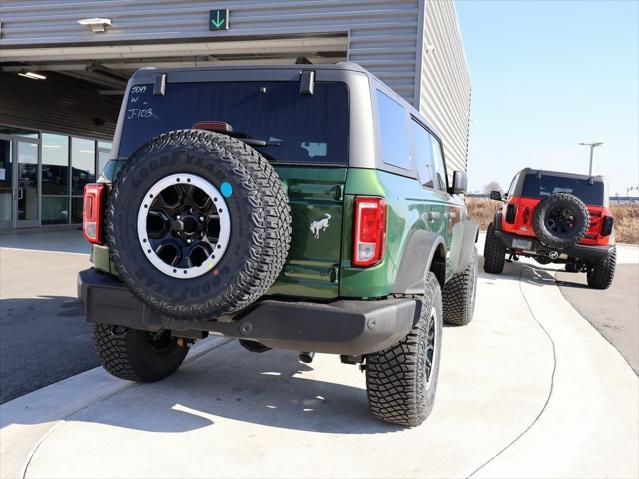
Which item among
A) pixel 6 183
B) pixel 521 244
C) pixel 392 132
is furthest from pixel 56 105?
pixel 392 132

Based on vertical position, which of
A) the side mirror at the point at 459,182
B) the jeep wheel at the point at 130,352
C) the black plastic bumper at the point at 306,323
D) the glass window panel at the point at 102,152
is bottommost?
the jeep wheel at the point at 130,352

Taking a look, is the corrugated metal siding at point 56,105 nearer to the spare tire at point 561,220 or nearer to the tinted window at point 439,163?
the spare tire at point 561,220

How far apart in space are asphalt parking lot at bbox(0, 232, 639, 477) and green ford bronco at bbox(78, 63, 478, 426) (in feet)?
1.16

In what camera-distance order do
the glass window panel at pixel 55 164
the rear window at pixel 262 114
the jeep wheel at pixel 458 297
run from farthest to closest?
the glass window panel at pixel 55 164 → the jeep wheel at pixel 458 297 → the rear window at pixel 262 114

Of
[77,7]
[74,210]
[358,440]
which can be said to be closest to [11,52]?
[77,7]

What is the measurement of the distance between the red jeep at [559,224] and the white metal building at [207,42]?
6.74ft

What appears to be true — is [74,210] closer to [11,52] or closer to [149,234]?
[11,52]

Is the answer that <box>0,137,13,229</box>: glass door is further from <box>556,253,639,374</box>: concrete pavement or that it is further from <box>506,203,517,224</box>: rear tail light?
<box>556,253,639,374</box>: concrete pavement

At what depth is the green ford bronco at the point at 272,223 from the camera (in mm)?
2582

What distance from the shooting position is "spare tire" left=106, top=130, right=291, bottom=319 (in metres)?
2.54

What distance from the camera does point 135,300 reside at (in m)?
2.90

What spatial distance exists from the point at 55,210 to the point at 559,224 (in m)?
13.3

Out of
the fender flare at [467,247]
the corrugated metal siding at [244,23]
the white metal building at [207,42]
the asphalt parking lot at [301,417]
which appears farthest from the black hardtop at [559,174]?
the asphalt parking lot at [301,417]

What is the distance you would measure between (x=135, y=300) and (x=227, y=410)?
3.13ft
